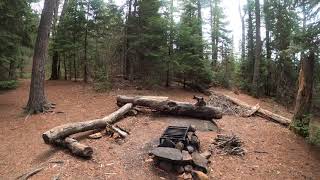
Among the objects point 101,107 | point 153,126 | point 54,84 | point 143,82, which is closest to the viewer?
point 153,126

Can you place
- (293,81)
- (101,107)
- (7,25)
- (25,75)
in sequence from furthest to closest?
1. (25,75)
2. (293,81)
3. (7,25)
4. (101,107)

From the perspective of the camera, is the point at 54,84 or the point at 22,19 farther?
the point at 54,84

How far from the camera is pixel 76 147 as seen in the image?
7.65 meters

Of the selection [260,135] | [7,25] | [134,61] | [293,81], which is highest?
[7,25]

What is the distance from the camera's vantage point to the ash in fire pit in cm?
712

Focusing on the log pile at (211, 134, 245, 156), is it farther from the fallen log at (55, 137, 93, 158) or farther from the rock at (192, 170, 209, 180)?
the fallen log at (55, 137, 93, 158)

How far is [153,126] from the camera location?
10.2m

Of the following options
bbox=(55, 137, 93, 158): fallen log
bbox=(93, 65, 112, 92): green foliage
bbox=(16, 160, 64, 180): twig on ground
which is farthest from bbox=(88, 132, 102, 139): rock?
bbox=(93, 65, 112, 92): green foliage

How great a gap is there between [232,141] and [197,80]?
10.3 meters

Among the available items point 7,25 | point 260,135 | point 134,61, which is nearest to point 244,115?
point 260,135

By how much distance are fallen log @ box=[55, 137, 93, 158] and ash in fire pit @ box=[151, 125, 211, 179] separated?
161 cm

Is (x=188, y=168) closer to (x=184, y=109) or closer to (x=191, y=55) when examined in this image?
(x=184, y=109)

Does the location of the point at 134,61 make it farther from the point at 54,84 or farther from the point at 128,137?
the point at 128,137

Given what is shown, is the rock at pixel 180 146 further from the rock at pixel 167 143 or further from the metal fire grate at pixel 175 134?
the metal fire grate at pixel 175 134
